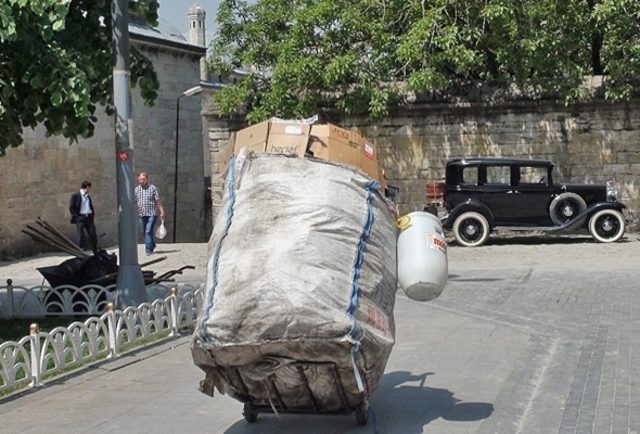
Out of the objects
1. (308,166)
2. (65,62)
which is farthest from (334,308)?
(65,62)

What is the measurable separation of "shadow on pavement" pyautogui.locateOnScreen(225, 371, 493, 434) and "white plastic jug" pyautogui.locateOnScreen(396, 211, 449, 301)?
3.18 feet

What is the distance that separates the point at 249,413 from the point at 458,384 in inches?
79.3

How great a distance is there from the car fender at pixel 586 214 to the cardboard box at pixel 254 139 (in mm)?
14243

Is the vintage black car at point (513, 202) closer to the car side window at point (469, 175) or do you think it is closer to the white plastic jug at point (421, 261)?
the car side window at point (469, 175)

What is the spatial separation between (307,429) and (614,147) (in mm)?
16411

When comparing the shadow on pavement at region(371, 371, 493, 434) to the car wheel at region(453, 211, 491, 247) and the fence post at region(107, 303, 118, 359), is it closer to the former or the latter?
the fence post at region(107, 303, 118, 359)

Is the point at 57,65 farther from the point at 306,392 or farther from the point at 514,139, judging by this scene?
the point at 514,139

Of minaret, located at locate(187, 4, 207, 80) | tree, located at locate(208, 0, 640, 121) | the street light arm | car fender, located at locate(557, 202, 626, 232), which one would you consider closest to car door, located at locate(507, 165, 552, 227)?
car fender, located at locate(557, 202, 626, 232)

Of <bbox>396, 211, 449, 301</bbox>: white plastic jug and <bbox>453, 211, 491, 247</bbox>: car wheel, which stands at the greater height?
<bbox>396, 211, 449, 301</bbox>: white plastic jug

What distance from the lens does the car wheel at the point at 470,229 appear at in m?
20.2

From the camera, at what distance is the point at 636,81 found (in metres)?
21.1

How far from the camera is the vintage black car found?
2012cm

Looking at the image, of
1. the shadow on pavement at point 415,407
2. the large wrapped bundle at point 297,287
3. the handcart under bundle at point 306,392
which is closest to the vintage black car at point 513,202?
the shadow on pavement at point 415,407

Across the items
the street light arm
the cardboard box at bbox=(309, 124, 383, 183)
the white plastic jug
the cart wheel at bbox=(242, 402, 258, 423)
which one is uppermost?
the street light arm
